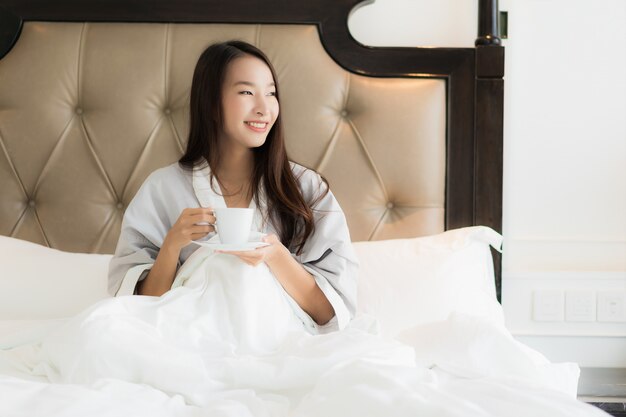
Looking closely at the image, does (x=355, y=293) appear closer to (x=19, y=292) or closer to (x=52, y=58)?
(x=19, y=292)

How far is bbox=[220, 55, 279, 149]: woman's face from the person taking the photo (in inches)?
59.3

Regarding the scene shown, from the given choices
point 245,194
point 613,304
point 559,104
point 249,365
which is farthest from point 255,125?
point 613,304

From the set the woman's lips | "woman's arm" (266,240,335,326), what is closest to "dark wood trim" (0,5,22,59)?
the woman's lips

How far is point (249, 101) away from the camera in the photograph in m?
1.51

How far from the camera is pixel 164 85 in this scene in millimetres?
1843

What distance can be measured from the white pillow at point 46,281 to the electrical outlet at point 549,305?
110cm

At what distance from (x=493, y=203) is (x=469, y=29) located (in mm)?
493

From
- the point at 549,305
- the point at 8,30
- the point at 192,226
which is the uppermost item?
the point at 8,30

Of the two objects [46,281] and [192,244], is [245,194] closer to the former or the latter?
[192,244]

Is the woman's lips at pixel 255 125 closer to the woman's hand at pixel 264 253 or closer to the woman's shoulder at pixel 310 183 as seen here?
the woman's shoulder at pixel 310 183

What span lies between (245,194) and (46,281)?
1.70 ft

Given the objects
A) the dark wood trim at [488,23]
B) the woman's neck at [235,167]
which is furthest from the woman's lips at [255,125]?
the dark wood trim at [488,23]

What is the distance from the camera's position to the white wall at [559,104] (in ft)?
6.36

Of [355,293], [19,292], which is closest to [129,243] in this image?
[19,292]
